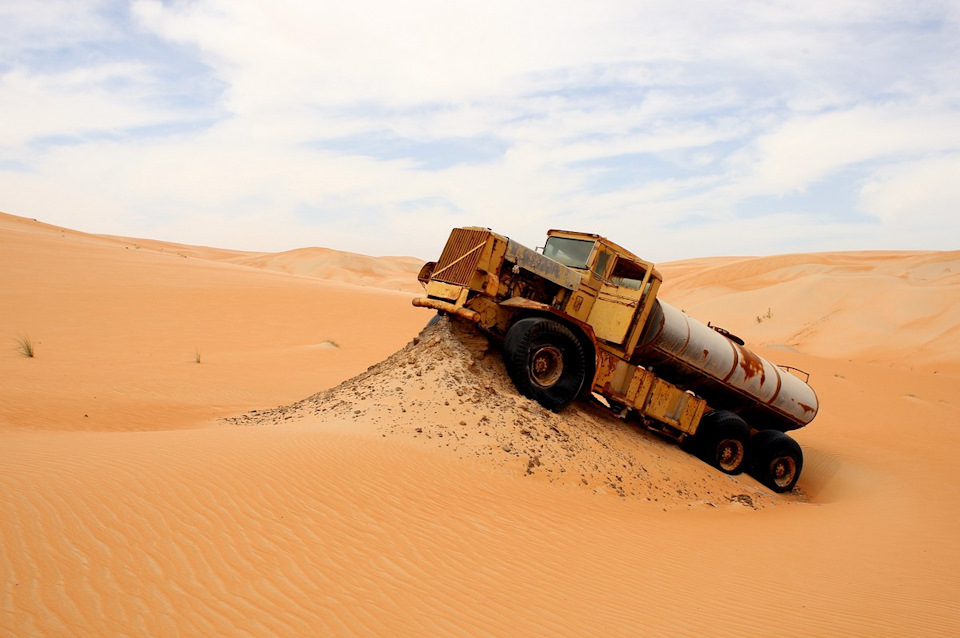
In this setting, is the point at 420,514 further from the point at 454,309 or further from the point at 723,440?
the point at 723,440

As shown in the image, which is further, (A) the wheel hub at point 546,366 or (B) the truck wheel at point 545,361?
(A) the wheel hub at point 546,366

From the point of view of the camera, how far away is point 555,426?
355 inches

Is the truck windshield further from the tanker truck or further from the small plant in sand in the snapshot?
the small plant in sand

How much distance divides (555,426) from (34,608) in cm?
663

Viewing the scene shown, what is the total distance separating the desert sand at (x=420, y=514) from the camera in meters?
4.34

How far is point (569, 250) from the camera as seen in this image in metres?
10.8

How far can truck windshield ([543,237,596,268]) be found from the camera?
10539 mm

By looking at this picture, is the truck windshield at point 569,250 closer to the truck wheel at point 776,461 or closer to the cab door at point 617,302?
the cab door at point 617,302

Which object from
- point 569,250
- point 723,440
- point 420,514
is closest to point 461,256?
point 569,250

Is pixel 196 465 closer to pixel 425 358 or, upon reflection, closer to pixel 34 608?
pixel 34 608

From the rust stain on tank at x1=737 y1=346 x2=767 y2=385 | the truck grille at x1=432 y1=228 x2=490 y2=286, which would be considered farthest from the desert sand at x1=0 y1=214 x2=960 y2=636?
the rust stain on tank at x1=737 y1=346 x2=767 y2=385

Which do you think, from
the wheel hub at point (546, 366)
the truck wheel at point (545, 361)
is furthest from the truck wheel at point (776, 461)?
the wheel hub at point (546, 366)

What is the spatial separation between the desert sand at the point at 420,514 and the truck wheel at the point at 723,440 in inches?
18.1

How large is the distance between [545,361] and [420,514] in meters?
4.01
